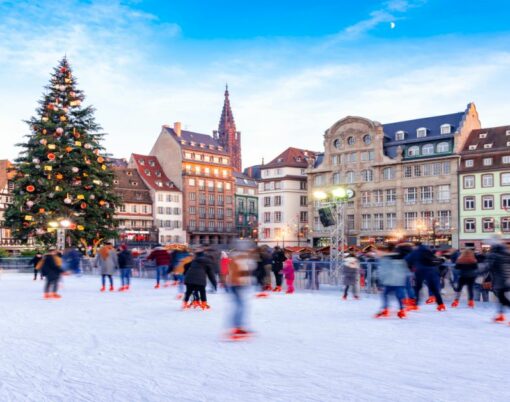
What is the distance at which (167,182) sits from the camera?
290 feet

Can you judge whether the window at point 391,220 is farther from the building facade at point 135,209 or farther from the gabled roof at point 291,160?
the building facade at point 135,209

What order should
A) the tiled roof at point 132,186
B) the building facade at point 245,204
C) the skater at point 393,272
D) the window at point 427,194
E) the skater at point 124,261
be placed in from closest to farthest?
the skater at point 393,272 → the skater at point 124,261 → the window at point 427,194 → the tiled roof at point 132,186 → the building facade at point 245,204

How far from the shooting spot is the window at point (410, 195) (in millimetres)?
65500

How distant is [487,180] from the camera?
60.8 metres

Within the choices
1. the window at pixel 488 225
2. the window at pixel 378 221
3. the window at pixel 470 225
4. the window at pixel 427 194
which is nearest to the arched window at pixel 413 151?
the window at pixel 427 194

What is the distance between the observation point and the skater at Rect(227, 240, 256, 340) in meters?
10.2

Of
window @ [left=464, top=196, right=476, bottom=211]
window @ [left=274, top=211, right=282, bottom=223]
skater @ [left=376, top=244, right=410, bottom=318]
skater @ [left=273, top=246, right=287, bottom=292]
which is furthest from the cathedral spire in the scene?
skater @ [left=376, top=244, right=410, bottom=318]

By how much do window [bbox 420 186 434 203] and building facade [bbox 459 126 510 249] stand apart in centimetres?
301

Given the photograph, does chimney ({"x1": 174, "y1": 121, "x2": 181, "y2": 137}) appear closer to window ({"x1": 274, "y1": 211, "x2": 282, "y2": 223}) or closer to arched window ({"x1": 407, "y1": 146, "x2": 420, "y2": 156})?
window ({"x1": 274, "y1": 211, "x2": 282, "y2": 223})

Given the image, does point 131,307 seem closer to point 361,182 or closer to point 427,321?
point 427,321

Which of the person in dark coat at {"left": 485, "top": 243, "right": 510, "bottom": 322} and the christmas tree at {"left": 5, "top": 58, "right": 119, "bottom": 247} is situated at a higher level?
the christmas tree at {"left": 5, "top": 58, "right": 119, "bottom": 247}

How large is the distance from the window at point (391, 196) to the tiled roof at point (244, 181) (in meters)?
42.6

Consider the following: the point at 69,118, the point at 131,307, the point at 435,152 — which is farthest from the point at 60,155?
the point at 435,152

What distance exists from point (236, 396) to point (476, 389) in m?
2.59
